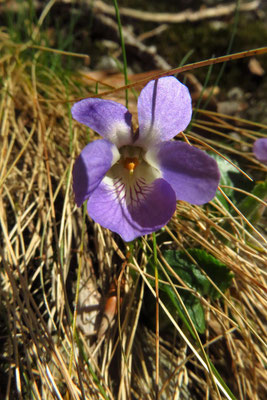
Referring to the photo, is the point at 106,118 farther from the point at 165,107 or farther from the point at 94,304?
the point at 94,304

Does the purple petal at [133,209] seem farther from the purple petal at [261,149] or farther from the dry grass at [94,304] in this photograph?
the purple petal at [261,149]

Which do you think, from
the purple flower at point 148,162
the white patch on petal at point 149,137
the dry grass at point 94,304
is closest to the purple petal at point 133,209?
the purple flower at point 148,162

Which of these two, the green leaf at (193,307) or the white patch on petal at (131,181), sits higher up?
the white patch on petal at (131,181)

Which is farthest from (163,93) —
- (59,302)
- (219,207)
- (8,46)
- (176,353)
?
(8,46)

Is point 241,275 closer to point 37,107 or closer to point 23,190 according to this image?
point 23,190

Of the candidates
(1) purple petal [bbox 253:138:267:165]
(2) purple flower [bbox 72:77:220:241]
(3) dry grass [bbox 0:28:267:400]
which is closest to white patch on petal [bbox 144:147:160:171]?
(2) purple flower [bbox 72:77:220:241]

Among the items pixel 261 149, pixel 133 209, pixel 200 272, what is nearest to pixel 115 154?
pixel 133 209
